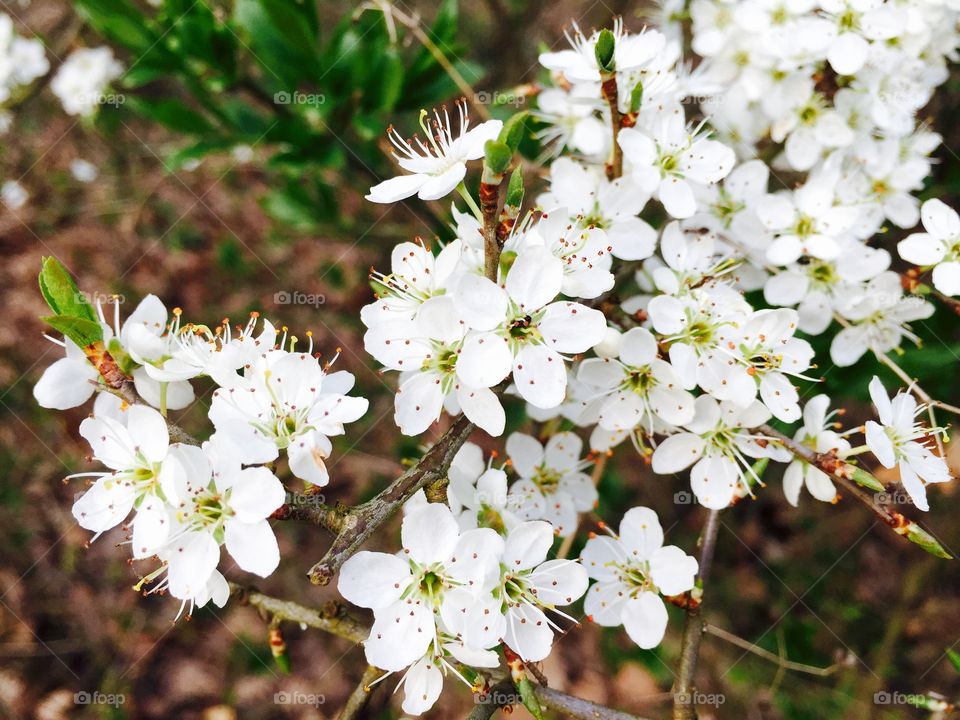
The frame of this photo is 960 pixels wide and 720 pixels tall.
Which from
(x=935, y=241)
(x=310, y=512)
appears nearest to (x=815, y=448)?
(x=935, y=241)

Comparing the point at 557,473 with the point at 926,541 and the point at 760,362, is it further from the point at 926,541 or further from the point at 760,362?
the point at 926,541

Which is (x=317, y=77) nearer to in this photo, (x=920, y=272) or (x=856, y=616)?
(x=920, y=272)

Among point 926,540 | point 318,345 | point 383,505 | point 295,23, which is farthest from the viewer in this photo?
point 318,345

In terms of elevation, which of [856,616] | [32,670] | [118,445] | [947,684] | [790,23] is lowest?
[947,684]

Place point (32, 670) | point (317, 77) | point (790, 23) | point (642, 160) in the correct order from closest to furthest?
1. point (642, 160)
2. point (790, 23)
3. point (317, 77)
4. point (32, 670)

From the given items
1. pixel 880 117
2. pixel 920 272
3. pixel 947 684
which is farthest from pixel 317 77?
pixel 947 684

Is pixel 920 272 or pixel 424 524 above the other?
pixel 424 524

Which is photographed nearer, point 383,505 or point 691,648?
point 383,505
